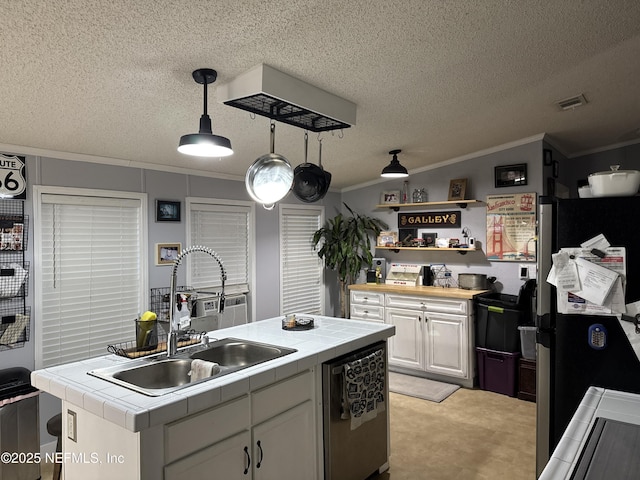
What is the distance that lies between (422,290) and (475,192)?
122 cm

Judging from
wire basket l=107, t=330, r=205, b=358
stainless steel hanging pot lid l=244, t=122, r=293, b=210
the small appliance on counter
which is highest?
stainless steel hanging pot lid l=244, t=122, r=293, b=210

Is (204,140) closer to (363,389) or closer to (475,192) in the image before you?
(363,389)

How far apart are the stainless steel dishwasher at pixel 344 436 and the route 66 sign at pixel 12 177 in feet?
7.78

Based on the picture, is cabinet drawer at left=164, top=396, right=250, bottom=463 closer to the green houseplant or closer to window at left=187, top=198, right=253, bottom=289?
window at left=187, top=198, right=253, bottom=289

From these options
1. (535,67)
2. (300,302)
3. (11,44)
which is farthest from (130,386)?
(300,302)

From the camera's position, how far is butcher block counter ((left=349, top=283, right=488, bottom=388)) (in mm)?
4381

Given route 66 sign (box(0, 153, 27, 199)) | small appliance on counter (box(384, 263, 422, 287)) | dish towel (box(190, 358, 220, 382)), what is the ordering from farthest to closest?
small appliance on counter (box(384, 263, 422, 287))
route 66 sign (box(0, 153, 27, 199))
dish towel (box(190, 358, 220, 382))

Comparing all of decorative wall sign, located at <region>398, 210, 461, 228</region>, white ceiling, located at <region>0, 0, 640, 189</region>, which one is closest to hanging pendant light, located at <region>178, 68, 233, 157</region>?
white ceiling, located at <region>0, 0, 640, 189</region>

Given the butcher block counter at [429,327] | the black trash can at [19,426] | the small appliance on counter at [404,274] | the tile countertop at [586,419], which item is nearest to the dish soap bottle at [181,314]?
the black trash can at [19,426]

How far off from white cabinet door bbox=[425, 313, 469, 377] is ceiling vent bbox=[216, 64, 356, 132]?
243 centimetres

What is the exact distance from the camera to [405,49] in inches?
90.0

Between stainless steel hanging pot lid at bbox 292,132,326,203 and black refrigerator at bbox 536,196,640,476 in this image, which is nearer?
black refrigerator at bbox 536,196,640,476

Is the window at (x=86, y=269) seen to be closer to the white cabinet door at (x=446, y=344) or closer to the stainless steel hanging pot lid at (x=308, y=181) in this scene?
the stainless steel hanging pot lid at (x=308, y=181)

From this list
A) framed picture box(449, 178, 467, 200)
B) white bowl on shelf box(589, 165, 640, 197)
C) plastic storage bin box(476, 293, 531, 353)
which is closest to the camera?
white bowl on shelf box(589, 165, 640, 197)
